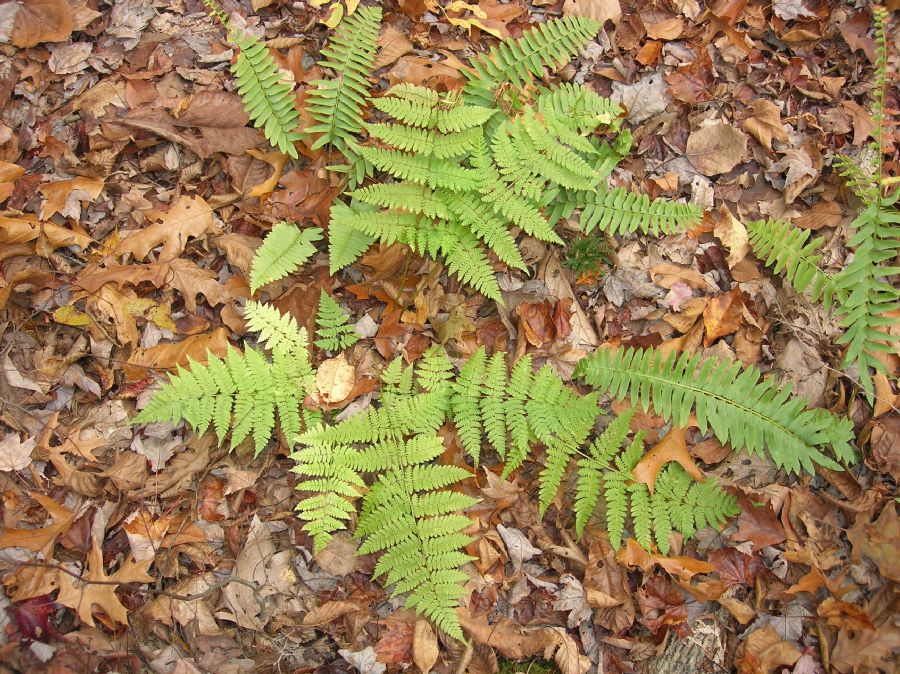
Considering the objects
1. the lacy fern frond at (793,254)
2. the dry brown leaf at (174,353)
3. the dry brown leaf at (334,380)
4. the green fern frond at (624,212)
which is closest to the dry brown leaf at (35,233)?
the dry brown leaf at (174,353)

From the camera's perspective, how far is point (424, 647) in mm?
3361

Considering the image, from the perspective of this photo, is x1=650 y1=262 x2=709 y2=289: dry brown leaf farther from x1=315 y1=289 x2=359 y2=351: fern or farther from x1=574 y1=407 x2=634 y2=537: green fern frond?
x1=315 y1=289 x2=359 y2=351: fern

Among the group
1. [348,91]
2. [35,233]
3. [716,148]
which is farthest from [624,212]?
[35,233]

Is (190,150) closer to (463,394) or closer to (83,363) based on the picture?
(83,363)

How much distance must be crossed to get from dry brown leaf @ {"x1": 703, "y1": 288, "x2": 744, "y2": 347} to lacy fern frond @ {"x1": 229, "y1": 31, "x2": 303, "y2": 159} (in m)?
3.06

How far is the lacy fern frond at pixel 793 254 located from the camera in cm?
368

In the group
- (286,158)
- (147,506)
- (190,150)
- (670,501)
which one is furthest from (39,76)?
(670,501)

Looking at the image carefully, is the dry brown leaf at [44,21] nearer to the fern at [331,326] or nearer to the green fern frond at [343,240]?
the green fern frond at [343,240]

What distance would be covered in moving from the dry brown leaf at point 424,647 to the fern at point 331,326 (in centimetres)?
178

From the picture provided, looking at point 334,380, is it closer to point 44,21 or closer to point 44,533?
point 44,533

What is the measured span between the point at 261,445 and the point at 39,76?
318cm

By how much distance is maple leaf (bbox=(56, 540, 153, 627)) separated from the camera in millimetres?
3273

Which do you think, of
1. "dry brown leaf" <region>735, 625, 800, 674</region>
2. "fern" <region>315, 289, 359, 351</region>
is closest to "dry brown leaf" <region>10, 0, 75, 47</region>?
"fern" <region>315, 289, 359, 351</region>

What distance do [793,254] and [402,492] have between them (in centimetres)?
293
